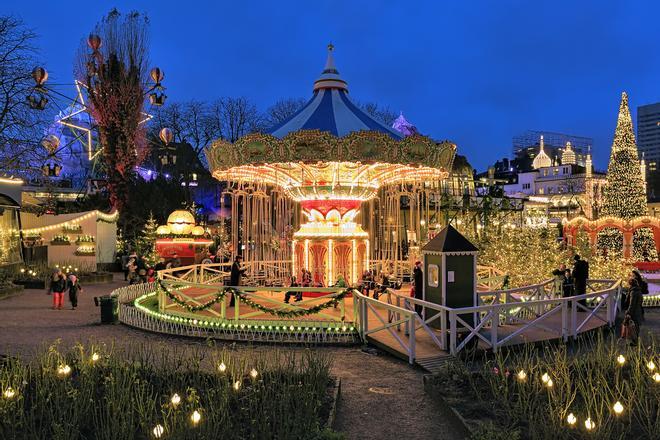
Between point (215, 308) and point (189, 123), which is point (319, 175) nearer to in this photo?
point (215, 308)

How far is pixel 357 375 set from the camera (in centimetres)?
901

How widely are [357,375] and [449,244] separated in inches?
134

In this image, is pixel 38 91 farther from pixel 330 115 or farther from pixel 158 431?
pixel 158 431

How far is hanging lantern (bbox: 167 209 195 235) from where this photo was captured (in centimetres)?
2862

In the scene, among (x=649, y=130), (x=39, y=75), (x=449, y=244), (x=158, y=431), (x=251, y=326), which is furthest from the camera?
(x=649, y=130)

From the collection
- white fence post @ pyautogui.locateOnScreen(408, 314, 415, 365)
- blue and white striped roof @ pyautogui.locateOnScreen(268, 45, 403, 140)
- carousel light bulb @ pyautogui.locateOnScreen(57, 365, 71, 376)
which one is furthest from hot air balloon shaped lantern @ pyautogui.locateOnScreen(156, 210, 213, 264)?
carousel light bulb @ pyautogui.locateOnScreen(57, 365, 71, 376)

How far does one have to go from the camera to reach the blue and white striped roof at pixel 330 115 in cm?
1488

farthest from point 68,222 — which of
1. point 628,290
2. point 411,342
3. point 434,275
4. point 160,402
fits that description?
point 628,290

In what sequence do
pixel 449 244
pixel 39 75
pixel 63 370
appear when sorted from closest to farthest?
pixel 63 370, pixel 449 244, pixel 39 75

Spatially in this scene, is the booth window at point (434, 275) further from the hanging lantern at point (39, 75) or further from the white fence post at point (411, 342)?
the hanging lantern at point (39, 75)

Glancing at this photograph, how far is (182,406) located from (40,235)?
985 inches

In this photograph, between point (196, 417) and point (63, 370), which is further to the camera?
point (63, 370)

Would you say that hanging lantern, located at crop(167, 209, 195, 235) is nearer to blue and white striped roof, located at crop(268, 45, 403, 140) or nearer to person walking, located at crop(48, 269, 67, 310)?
person walking, located at crop(48, 269, 67, 310)

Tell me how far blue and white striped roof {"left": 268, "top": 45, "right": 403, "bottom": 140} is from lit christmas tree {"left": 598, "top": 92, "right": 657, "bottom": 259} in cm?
2040
